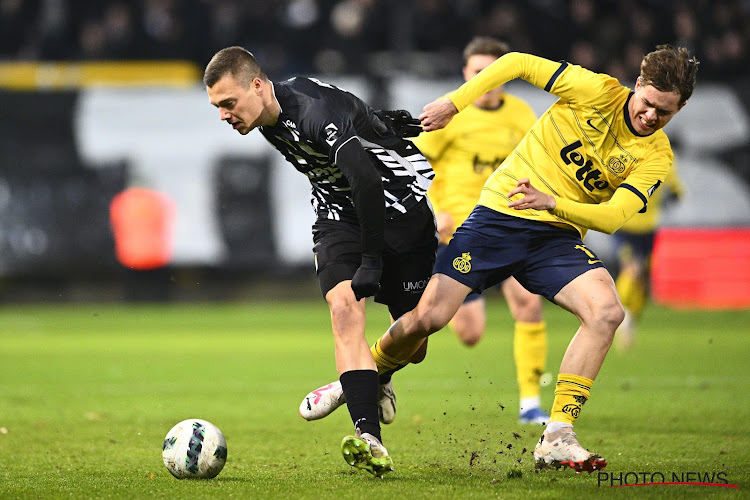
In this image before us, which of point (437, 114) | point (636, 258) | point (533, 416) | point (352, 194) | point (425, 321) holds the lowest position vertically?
point (533, 416)

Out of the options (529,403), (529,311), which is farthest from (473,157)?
(529,403)

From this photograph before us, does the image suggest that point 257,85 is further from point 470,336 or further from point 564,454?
point 470,336

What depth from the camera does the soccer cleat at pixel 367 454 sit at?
4895mm

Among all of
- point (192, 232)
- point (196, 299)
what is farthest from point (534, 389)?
point (196, 299)

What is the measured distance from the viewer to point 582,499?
4508mm

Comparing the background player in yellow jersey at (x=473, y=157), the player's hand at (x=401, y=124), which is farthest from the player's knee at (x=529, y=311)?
the player's hand at (x=401, y=124)

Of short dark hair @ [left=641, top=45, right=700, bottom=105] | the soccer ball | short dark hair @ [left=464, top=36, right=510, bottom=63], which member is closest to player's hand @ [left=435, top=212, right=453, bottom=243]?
short dark hair @ [left=464, top=36, right=510, bottom=63]

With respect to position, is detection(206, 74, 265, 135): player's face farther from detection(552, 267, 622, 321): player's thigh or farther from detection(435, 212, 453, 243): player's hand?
detection(435, 212, 453, 243): player's hand

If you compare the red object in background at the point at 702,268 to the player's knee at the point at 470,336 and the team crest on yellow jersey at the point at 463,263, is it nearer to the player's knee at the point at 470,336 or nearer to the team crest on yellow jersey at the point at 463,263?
the player's knee at the point at 470,336

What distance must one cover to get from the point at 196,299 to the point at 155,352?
6.75 m

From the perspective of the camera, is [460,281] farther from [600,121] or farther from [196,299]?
[196,299]

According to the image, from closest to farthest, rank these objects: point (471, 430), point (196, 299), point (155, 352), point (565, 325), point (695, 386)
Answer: point (471, 430)
point (695, 386)
point (155, 352)
point (565, 325)
point (196, 299)

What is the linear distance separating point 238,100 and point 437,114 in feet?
3.17

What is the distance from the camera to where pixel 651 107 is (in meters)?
5.18
